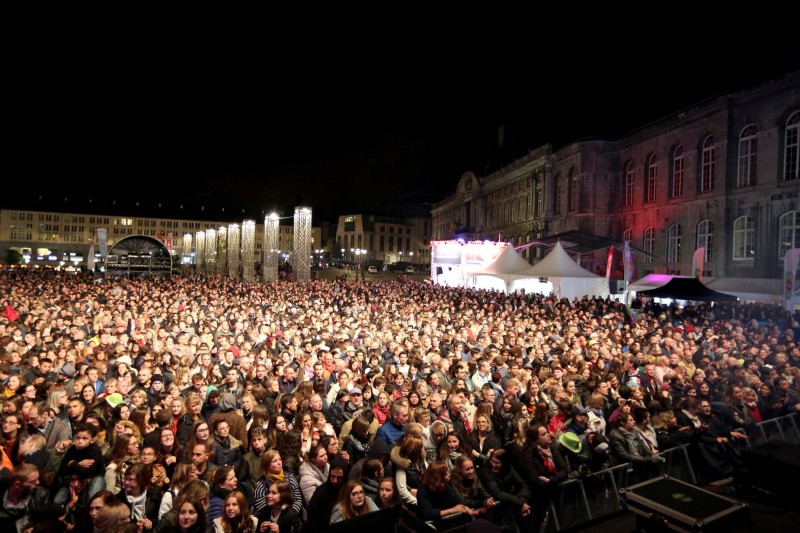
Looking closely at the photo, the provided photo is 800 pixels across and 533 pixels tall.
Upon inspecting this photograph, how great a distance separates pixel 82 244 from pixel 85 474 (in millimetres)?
97808

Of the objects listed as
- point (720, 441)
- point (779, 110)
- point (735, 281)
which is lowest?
point (720, 441)

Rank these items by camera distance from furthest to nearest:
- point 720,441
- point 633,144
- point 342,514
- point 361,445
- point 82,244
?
point 82,244, point 633,144, point 720,441, point 361,445, point 342,514

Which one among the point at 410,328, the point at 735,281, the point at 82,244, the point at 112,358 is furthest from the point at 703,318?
the point at 82,244

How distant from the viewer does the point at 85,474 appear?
4859 mm

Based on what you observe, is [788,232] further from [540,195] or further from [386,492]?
[386,492]

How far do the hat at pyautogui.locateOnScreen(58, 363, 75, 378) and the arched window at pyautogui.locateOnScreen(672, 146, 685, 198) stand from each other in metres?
33.6

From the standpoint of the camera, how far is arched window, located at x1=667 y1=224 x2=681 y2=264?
104 ft

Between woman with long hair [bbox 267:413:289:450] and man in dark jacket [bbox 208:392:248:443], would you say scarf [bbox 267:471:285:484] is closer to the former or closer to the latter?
woman with long hair [bbox 267:413:289:450]

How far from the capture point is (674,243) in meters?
32.1

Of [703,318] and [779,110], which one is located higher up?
[779,110]

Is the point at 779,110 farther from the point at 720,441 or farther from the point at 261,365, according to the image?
the point at 261,365

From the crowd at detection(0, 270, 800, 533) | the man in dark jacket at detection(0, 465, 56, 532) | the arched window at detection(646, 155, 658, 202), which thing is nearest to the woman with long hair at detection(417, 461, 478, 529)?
the crowd at detection(0, 270, 800, 533)

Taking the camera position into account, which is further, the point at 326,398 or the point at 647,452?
the point at 326,398

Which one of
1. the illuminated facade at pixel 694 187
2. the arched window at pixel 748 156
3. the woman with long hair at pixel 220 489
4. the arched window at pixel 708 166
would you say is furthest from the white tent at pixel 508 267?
the woman with long hair at pixel 220 489
